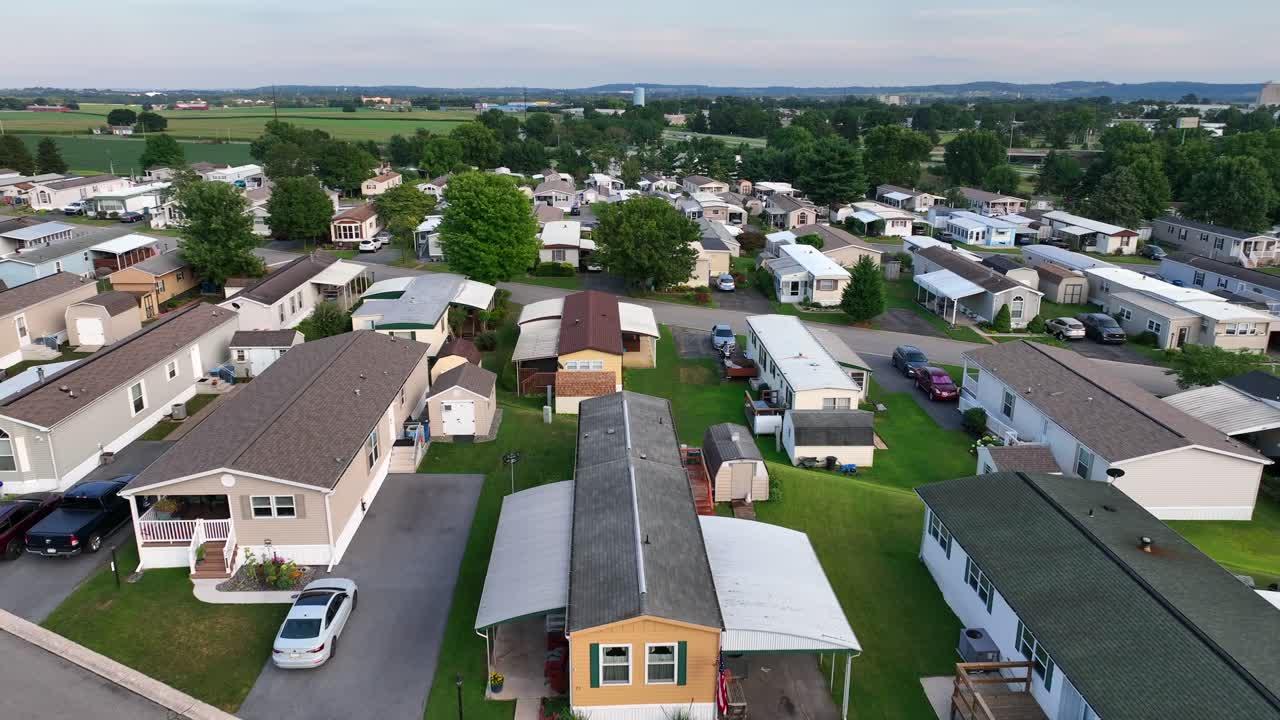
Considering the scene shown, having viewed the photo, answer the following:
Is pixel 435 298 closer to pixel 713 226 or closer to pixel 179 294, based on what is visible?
pixel 179 294

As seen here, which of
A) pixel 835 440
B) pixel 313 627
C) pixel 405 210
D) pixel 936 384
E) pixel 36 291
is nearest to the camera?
pixel 313 627

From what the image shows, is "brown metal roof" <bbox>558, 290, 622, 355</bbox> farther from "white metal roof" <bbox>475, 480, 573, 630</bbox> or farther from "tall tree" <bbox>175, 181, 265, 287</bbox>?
"tall tree" <bbox>175, 181, 265, 287</bbox>

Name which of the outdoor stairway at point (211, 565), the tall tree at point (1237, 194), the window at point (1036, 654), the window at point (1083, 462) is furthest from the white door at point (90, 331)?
the tall tree at point (1237, 194)

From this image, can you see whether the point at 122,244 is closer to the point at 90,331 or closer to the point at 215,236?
the point at 215,236

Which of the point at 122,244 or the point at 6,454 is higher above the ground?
the point at 122,244

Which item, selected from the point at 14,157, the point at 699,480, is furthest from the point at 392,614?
the point at 14,157
